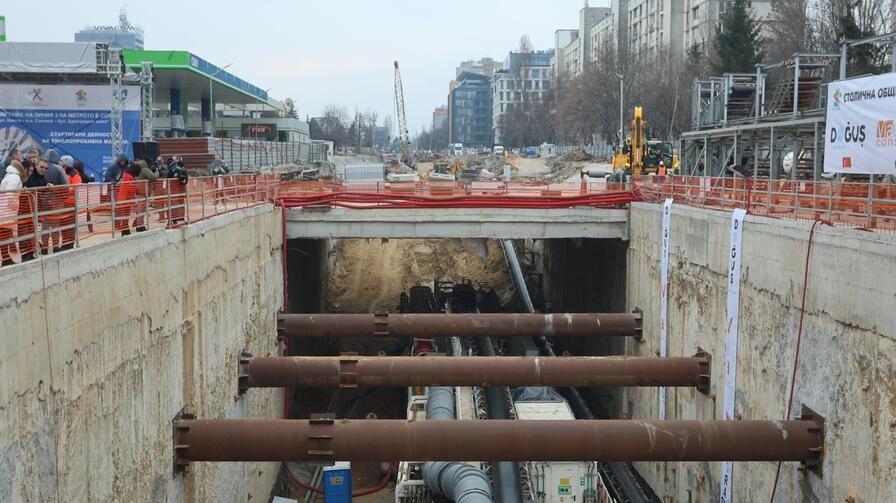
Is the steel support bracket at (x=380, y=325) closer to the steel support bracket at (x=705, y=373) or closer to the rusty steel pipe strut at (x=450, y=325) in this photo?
the rusty steel pipe strut at (x=450, y=325)

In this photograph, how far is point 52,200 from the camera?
11555mm

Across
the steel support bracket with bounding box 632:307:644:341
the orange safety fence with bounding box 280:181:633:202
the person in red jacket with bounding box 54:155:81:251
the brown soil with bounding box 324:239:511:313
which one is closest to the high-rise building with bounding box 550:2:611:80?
the brown soil with bounding box 324:239:511:313

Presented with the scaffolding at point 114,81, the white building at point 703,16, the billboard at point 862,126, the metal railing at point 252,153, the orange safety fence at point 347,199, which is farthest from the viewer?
the white building at point 703,16

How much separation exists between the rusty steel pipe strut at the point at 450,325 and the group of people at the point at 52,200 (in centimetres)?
775

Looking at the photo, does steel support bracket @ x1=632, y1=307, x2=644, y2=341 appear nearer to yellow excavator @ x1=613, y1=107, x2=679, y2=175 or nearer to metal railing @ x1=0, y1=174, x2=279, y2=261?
metal railing @ x1=0, y1=174, x2=279, y2=261

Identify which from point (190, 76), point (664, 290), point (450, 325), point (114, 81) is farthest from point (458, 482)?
point (190, 76)

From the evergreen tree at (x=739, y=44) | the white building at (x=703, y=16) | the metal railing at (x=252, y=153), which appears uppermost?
the white building at (x=703, y=16)

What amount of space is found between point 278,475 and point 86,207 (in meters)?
14.8

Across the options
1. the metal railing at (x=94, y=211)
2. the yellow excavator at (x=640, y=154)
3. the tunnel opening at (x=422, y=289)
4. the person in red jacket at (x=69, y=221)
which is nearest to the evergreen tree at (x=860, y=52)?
the yellow excavator at (x=640, y=154)

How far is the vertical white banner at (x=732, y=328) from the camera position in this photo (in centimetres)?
1789

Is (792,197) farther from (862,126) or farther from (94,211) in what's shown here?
(94,211)

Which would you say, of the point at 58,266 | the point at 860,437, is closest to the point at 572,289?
the point at 860,437

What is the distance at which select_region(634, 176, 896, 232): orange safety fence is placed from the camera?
1371 cm

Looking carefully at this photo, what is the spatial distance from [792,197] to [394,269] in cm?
3868
